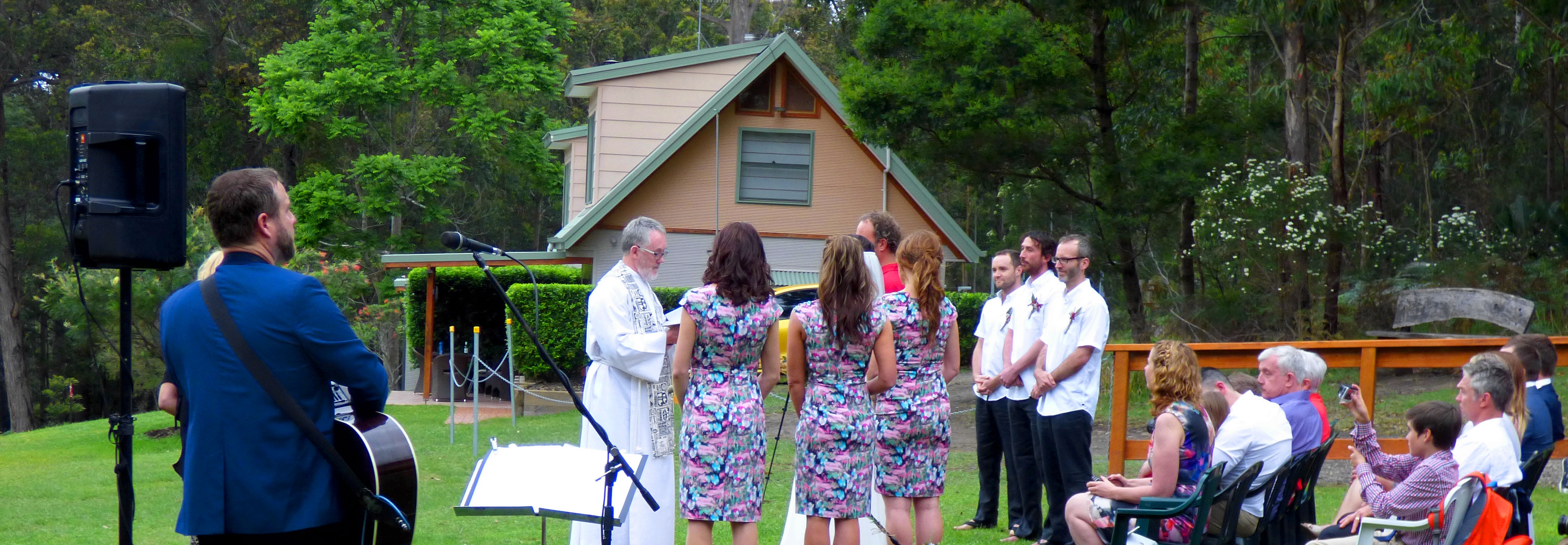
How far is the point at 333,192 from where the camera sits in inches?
1040

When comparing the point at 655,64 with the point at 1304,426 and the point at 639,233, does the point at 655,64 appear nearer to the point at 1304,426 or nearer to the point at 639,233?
the point at 639,233

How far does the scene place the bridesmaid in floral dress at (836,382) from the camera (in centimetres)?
521

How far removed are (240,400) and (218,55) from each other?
105 ft

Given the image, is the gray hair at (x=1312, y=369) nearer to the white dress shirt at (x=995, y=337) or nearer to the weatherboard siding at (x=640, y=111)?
the white dress shirt at (x=995, y=337)

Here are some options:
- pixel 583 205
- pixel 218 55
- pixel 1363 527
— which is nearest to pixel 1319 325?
pixel 1363 527

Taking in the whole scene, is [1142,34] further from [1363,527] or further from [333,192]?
[333,192]

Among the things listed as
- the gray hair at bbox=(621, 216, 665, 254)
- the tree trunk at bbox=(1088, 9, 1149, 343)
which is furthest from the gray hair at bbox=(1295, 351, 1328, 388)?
the tree trunk at bbox=(1088, 9, 1149, 343)

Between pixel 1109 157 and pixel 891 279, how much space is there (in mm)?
10445

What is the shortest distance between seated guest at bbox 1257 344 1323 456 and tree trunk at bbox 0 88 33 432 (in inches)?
1368

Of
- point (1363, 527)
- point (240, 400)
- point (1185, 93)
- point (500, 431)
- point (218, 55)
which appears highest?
point (218, 55)

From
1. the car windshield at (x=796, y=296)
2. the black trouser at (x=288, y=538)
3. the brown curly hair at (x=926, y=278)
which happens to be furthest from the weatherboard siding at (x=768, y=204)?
the black trouser at (x=288, y=538)

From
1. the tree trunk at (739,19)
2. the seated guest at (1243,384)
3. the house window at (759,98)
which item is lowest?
the seated guest at (1243,384)

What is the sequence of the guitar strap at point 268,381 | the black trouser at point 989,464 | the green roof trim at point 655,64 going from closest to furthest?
the guitar strap at point 268,381 < the black trouser at point 989,464 < the green roof trim at point 655,64

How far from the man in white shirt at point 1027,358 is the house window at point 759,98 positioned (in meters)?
13.0
